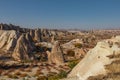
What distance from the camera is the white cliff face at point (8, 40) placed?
87350 mm

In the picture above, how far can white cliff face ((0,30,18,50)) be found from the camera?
87.3 metres

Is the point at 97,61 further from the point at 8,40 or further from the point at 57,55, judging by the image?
the point at 8,40

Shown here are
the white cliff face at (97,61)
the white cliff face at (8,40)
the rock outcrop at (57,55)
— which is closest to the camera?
the white cliff face at (97,61)

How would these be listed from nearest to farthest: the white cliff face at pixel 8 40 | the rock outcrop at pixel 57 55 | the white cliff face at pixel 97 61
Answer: the white cliff face at pixel 97 61 < the rock outcrop at pixel 57 55 < the white cliff face at pixel 8 40

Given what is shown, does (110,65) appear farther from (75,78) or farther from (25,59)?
(25,59)

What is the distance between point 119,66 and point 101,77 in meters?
1.42

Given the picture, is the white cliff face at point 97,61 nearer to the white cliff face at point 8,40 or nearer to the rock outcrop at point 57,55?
the rock outcrop at point 57,55

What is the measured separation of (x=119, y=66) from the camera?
55.5 ft

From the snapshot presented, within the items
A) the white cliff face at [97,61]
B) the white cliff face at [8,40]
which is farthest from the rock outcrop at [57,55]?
the white cliff face at [97,61]

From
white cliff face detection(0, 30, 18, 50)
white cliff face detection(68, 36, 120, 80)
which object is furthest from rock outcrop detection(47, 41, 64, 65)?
white cliff face detection(68, 36, 120, 80)

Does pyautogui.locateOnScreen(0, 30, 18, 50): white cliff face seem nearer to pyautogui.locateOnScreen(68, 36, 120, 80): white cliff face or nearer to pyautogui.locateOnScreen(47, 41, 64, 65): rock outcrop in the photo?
pyautogui.locateOnScreen(47, 41, 64, 65): rock outcrop

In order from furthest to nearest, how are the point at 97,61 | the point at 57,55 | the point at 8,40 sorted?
the point at 8,40, the point at 57,55, the point at 97,61

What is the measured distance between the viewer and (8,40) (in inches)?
3676

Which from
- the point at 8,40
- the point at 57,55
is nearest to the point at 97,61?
the point at 57,55
